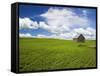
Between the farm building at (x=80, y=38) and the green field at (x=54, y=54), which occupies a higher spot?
the farm building at (x=80, y=38)

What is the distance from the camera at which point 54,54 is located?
4.78 m

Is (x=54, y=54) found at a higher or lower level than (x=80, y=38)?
lower

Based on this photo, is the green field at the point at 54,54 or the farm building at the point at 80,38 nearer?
the green field at the point at 54,54

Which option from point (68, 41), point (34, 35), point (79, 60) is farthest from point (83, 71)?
point (34, 35)

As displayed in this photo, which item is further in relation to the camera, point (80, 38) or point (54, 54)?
point (80, 38)

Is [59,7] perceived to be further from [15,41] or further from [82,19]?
[15,41]

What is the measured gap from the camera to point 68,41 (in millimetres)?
4891

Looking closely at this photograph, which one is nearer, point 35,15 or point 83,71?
point 35,15

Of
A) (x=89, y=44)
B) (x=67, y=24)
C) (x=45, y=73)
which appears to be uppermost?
(x=67, y=24)

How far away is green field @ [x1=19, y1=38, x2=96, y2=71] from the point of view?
4.56 metres

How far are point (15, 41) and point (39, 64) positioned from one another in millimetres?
504

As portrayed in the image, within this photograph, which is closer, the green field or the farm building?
the green field

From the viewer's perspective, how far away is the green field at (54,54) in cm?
456

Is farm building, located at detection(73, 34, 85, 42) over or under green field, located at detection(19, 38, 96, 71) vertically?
over
